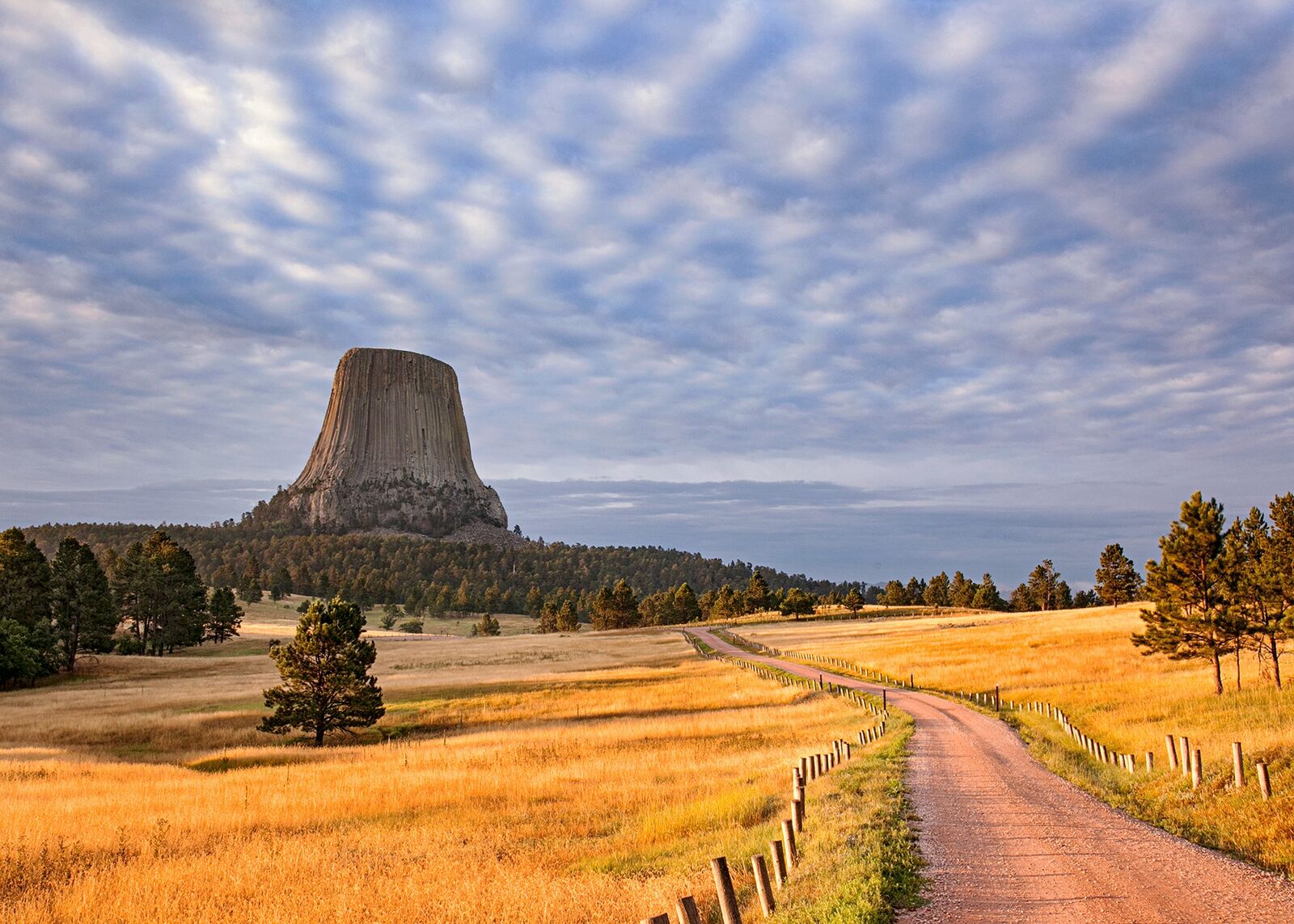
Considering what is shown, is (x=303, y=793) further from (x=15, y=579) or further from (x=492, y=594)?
(x=492, y=594)

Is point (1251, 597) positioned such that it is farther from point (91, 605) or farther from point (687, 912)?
point (91, 605)

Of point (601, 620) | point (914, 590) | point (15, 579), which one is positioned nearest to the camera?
point (15, 579)

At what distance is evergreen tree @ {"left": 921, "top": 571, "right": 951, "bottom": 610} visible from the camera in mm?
146875

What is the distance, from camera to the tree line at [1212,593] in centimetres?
2988

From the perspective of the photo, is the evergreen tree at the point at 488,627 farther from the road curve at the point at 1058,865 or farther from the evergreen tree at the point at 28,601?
the road curve at the point at 1058,865

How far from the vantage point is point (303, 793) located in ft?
62.0

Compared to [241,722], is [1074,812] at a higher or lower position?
higher

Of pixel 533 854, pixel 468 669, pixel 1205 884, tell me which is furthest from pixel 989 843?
pixel 468 669

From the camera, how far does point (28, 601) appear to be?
188 ft

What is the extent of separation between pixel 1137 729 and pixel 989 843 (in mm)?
15215

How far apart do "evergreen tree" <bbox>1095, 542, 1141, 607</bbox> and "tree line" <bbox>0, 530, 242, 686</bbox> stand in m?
115

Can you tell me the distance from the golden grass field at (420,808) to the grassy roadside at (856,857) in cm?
10

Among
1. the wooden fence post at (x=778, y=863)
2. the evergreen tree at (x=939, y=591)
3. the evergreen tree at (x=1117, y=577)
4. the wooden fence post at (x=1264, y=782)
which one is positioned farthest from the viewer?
the evergreen tree at (x=939, y=591)

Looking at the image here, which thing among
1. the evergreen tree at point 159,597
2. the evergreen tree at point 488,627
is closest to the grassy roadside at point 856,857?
the evergreen tree at point 159,597
